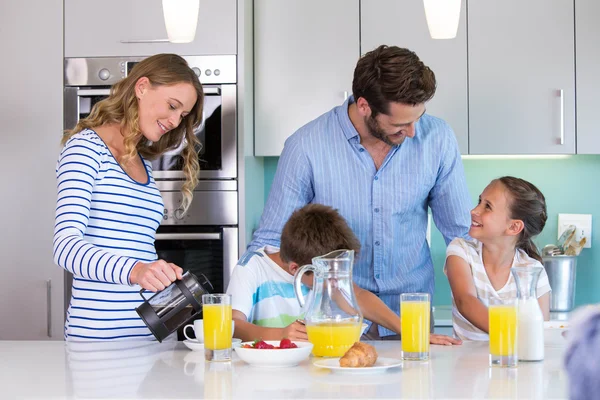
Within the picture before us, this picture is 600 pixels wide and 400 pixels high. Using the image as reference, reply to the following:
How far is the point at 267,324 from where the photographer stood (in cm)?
206

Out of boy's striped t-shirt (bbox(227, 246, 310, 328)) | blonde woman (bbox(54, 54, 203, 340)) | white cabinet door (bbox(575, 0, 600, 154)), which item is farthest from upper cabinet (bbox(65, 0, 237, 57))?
white cabinet door (bbox(575, 0, 600, 154))

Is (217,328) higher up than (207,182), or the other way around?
(207,182)

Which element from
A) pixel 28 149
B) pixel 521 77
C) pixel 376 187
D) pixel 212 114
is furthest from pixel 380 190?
pixel 28 149

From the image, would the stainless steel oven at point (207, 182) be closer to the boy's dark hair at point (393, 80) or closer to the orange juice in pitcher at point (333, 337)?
the boy's dark hair at point (393, 80)

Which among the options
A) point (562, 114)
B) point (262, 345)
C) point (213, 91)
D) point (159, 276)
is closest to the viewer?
point (262, 345)

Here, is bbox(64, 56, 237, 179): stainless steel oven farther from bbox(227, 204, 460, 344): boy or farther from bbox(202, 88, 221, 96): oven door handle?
bbox(227, 204, 460, 344): boy

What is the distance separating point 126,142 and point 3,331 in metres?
1.35

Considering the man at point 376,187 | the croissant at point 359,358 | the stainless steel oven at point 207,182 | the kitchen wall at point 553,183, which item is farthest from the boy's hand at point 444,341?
the kitchen wall at point 553,183

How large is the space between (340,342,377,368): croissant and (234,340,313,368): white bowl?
9cm

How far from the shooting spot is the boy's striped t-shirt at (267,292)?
206 cm

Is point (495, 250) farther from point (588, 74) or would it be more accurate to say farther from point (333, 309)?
point (588, 74)

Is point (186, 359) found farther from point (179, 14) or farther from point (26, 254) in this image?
point (26, 254)

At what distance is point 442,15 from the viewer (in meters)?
1.82

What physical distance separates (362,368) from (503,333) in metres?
0.28
